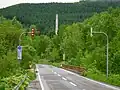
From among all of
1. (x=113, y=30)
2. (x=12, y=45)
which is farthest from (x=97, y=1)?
(x=12, y=45)

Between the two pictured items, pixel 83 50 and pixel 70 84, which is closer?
pixel 70 84

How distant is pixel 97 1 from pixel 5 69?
128015 mm

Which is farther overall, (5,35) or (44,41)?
(44,41)

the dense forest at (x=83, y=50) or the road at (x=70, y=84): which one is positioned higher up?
the dense forest at (x=83, y=50)

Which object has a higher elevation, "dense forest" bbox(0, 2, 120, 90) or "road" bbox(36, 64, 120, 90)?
"dense forest" bbox(0, 2, 120, 90)

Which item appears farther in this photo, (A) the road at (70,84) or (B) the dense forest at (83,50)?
(B) the dense forest at (83,50)

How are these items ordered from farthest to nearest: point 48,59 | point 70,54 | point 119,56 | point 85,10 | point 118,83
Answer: point 85,10
point 48,59
point 70,54
point 119,56
point 118,83

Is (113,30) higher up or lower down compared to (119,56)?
higher up

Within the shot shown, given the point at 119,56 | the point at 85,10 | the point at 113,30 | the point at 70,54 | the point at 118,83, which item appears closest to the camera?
the point at 118,83

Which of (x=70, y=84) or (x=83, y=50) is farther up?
(x=83, y=50)

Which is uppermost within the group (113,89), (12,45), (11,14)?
(11,14)

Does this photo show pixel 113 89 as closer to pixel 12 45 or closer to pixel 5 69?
pixel 5 69

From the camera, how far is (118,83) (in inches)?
1528

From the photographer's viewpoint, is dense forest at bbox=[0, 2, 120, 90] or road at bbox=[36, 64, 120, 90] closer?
road at bbox=[36, 64, 120, 90]
